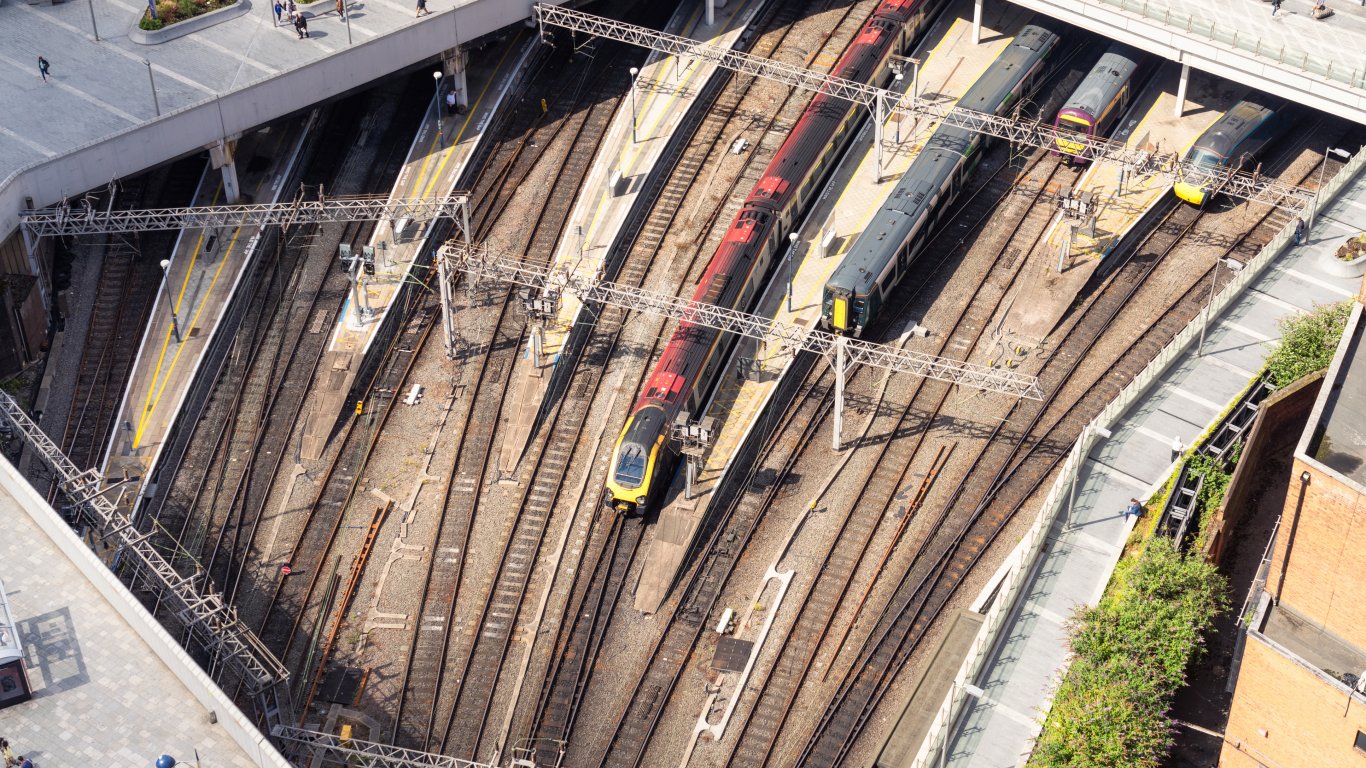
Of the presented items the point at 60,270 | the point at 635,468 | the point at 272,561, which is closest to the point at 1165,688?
the point at 635,468

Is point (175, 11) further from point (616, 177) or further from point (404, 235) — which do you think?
point (616, 177)

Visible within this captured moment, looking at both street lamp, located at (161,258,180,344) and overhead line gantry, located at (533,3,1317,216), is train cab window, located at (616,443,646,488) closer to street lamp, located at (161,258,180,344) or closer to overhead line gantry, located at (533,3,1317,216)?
overhead line gantry, located at (533,3,1317,216)

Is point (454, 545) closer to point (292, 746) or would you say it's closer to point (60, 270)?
point (292, 746)

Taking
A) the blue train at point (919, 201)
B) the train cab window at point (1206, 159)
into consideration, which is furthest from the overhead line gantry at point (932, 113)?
the blue train at point (919, 201)

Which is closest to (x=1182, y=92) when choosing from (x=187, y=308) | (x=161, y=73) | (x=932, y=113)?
(x=932, y=113)

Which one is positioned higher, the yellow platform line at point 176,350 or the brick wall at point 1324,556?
the brick wall at point 1324,556

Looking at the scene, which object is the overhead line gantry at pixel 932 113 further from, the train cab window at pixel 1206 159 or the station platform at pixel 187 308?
the station platform at pixel 187 308

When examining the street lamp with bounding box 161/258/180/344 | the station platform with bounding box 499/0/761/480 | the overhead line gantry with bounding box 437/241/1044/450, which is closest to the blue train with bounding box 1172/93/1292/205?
the overhead line gantry with bounding box 437/241/1044/450
